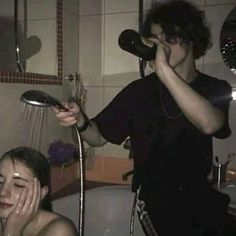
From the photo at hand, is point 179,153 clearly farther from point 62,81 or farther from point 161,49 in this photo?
point 62,81

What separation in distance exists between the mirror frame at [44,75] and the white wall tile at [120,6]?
28cm

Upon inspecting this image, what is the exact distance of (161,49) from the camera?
0.74 metres

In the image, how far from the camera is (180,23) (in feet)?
3.05

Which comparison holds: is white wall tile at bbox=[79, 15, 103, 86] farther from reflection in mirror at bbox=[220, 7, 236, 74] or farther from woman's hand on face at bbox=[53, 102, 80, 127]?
woman's hand on face at bbox=[53, 102, 80, 127]

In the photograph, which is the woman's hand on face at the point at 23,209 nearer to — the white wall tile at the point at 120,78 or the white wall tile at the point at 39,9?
the white wall tile at the point at 39,9

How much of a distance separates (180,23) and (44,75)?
0.90 m

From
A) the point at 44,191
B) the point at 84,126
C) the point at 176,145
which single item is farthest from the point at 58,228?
the point at 176,145

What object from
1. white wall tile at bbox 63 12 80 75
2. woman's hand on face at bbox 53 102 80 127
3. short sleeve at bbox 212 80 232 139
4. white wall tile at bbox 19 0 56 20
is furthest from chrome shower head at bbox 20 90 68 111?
white wall tile at bbox 63 12 80 75

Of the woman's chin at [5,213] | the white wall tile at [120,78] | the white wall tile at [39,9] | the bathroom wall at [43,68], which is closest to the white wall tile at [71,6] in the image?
the bathroom wall at [43,68]

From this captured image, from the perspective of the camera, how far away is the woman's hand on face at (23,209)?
0.81 meters

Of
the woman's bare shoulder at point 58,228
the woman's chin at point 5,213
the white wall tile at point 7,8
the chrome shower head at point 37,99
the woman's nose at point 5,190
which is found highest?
the white wall tile at point 7,8

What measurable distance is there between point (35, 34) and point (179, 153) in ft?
3.43

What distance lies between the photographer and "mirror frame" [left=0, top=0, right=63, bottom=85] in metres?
1.35

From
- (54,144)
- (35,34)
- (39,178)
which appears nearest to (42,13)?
(35,34)
